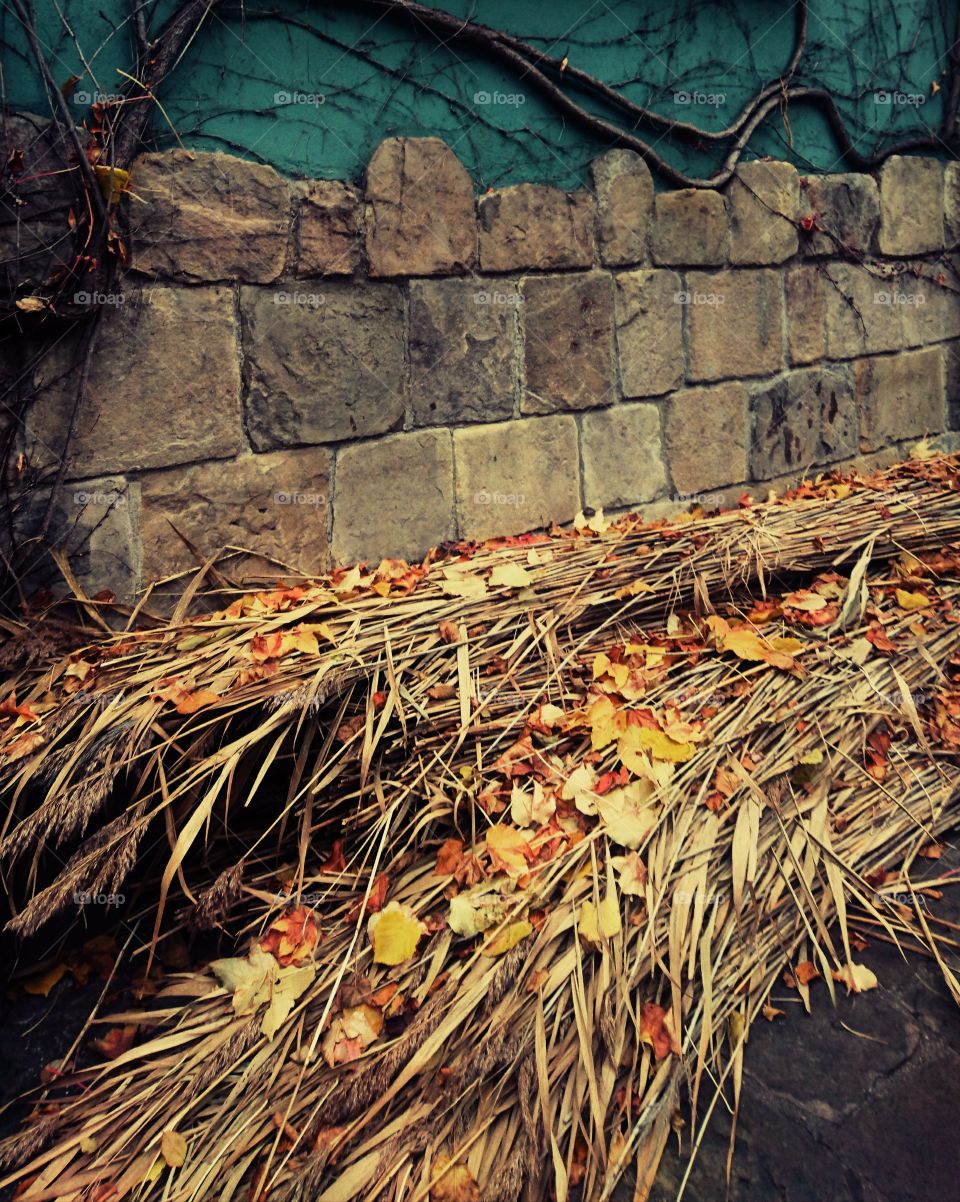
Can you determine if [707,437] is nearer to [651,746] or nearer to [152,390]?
[651,746]

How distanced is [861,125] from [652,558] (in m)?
2.86

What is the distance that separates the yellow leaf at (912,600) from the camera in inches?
102

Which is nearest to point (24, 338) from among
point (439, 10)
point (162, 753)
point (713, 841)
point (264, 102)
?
point (264, 102)

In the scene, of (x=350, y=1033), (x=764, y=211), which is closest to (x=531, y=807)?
(x=350, y=1033)

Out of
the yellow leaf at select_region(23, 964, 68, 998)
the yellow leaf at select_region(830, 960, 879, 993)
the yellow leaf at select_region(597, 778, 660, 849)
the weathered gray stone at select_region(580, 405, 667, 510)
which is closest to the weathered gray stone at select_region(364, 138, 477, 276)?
the weathered gray stone at select_region(580, 405, 667, 510)

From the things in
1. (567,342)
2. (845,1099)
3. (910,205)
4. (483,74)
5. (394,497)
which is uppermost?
(483,74)

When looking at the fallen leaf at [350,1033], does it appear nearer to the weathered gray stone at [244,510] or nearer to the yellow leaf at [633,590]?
the yellow leaf at [633,590]

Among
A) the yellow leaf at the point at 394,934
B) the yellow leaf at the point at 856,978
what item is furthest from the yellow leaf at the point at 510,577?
the yellow leaf at the point at 856,978

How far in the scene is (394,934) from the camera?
69.3 inches

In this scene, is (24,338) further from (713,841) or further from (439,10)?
(713,841)

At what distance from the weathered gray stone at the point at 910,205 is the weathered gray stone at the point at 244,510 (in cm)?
310

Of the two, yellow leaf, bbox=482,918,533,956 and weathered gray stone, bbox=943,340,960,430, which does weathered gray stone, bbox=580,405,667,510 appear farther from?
weathered gray stone, bbox=943,340,960,430

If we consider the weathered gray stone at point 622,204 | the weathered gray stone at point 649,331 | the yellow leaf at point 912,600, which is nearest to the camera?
the yellow leaf at point 912,600

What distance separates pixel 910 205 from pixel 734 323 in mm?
1405
